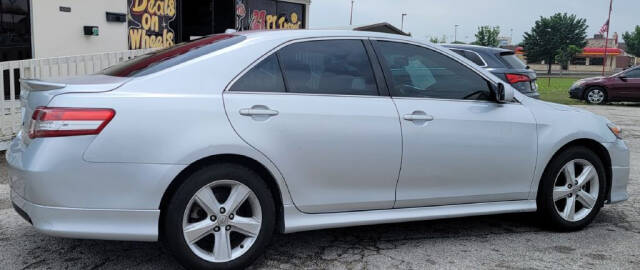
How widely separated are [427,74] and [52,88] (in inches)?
97.1

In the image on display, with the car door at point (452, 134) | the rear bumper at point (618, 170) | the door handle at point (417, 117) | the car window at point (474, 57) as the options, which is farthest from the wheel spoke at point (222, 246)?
the car window at point (474, 57)

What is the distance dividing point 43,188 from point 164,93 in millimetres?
806

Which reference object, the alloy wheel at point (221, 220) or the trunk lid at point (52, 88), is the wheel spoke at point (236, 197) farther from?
the trunk lid at point (52, 88)

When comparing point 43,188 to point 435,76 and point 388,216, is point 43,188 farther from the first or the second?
point 435,76

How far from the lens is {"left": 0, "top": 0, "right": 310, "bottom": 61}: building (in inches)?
391

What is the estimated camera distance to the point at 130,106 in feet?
10.7

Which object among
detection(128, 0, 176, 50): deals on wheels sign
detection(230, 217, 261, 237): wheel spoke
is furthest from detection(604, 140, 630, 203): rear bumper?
detection(128, 0, 176, 50): deals on wheels sign

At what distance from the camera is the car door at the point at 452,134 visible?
4.02 m

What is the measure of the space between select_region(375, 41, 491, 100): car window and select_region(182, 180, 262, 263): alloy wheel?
4.28ft

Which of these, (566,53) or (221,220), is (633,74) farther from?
(566,53)

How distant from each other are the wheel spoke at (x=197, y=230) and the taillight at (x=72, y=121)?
736 mm

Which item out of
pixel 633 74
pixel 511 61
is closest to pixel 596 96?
pixel 633 74

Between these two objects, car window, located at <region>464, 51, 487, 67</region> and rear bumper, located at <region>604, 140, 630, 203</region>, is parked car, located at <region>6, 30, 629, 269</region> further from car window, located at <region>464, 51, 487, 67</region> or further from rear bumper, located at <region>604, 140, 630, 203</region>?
car window, located at <region>464, 51, 487, 67</region>

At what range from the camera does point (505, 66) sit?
31.5ft
